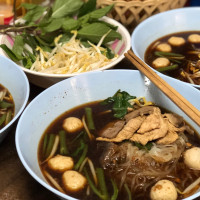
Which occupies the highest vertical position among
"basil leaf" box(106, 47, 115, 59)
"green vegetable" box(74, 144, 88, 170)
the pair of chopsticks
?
the pair of chopsticks

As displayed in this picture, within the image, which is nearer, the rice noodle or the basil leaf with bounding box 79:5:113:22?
the rice noodle

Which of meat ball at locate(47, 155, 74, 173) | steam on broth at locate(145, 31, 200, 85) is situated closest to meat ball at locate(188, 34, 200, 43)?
steam on broth at locate(145, 31, 200, 85)

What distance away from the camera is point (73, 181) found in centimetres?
153

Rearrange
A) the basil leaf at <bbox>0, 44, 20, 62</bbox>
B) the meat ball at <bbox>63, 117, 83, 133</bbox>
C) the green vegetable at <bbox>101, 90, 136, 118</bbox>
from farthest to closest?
1. the basil leaf at <bbox>0, 44, 20, 62</bbox>
2. the green vegetable at <bbox>101, 90, 136, 118</bbox>
3. the meat ball at <bbox>63, 117, 83, 133</bbox>

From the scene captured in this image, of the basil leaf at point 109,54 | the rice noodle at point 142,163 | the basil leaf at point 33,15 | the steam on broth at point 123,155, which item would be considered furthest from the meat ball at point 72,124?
the basil leaf at point 33,15

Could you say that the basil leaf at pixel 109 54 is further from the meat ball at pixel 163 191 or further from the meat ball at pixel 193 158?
the meat ball at pixel 163 191

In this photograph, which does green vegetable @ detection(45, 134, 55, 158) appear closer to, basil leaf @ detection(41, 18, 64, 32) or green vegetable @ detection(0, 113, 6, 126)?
green vegetable @ detection(0, 113, 6, 126)

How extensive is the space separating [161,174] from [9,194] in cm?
78

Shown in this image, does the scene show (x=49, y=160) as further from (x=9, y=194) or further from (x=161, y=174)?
(x=161, y=174)

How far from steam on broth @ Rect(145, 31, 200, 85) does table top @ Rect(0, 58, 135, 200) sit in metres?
1.10

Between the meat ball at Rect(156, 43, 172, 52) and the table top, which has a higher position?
the meat ball at Rect(156, 43, 172, 52)

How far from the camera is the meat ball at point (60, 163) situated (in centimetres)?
160

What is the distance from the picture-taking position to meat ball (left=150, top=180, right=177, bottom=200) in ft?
4.77

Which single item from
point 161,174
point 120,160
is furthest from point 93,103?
point 161,174
